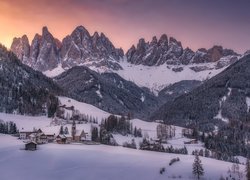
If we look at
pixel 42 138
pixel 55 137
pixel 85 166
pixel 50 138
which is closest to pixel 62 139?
pixel 55 137

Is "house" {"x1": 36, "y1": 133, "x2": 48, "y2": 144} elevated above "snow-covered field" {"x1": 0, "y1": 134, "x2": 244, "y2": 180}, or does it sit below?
above

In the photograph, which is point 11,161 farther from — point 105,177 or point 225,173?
point 225,173

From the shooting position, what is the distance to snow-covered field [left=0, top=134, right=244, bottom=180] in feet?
312

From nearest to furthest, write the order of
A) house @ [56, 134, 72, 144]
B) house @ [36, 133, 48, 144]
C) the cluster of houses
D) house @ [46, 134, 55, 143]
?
house @ [36, 133, 48, 144]
house @ [56, 134, 72, 144]
the cluster of houses
house @ [46, 134, 55, 143]

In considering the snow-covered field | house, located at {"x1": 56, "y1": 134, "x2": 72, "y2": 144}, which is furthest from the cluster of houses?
the snow-covered field

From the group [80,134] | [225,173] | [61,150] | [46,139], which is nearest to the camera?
[225,173]

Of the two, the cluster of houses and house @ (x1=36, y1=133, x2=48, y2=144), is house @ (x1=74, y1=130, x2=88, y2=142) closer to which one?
the cluster of houses

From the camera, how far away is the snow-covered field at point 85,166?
95.2 metres

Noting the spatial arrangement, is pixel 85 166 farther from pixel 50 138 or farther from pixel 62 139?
pixel 50 138

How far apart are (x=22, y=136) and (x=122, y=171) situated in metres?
80.8

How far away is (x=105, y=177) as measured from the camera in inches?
3748

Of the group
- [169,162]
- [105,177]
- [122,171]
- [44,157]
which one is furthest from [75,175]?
[169,162]

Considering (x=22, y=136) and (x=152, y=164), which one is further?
(x=22, y=136)

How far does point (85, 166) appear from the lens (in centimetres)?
10600
